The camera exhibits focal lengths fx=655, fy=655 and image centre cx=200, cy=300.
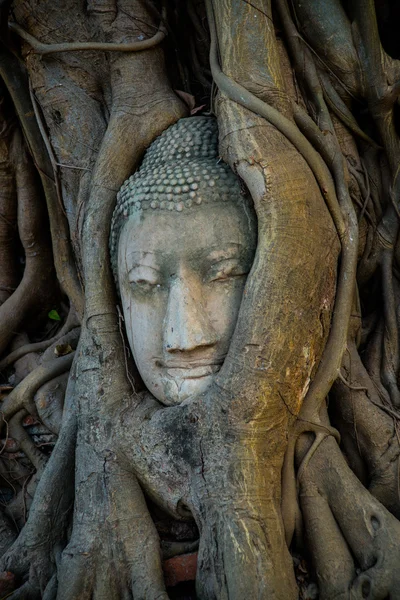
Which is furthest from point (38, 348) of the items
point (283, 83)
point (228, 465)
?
point (283, 83)

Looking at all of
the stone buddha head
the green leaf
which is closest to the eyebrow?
the stone buddha head

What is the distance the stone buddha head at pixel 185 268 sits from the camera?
7.75ft

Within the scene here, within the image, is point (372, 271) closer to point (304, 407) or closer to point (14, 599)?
point (304, 407)

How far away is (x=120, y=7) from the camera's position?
2.90 meters

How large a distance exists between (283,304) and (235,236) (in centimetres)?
33

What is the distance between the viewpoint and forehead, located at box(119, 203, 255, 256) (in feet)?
7.83

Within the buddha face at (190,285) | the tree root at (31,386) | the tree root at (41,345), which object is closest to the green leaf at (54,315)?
the tree root at (41,345)

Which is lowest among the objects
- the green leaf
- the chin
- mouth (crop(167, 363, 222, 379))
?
the green leaf

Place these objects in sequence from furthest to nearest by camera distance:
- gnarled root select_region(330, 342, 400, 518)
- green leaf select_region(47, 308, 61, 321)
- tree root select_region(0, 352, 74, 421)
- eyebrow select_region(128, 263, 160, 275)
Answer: green leaf select_region(47, 308, 61, 321)
tree root select_region(0, 352, 74, 421)
gnarled root select_region(330, 342, 400, 518)
eyebrow select_region(128, 263, 160, 275)

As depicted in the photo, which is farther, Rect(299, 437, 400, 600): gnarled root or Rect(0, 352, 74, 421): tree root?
Rect(0, 352, 74, 421): tree root

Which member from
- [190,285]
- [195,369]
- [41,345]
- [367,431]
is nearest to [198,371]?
[195,369]

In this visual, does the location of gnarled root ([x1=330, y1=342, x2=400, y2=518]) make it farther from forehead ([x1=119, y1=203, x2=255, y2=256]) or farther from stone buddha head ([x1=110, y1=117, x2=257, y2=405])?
forehead ([x1=119, y1=203, x2=255, y2=256])

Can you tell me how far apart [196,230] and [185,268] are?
0.48 feet

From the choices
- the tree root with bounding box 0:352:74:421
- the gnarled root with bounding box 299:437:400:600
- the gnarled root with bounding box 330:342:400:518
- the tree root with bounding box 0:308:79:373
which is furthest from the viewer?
the tree root with bounding box 0:308:79:373
